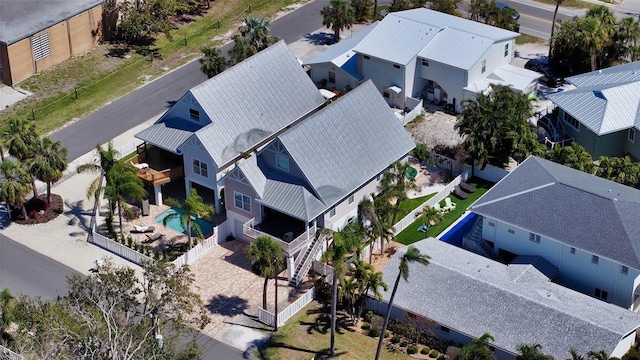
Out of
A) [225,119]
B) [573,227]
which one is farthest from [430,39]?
[573,227]

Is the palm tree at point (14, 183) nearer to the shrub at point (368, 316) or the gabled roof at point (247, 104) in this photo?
the gabled roof at point (247, 104)

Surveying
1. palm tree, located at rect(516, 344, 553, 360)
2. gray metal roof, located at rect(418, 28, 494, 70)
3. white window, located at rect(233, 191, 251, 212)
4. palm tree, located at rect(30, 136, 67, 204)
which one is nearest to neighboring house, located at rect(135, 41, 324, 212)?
white window, located at rect(233, 191, 251, 212)

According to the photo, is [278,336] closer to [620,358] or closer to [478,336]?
[478,336]

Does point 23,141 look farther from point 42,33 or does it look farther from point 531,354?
point 531,354

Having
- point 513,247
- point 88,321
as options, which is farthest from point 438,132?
point 88,321

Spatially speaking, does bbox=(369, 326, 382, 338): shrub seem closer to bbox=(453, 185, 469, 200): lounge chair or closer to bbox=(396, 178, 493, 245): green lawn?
bbox=(396, 178, 493, 245): green lawn

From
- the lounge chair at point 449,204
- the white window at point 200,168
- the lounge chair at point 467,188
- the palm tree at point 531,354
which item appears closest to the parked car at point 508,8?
the lounge chair at point 467,188
